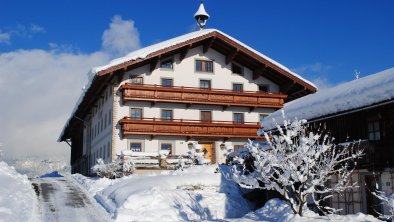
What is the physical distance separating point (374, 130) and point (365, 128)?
16.3 inches

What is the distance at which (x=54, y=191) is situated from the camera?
2334 centimetres

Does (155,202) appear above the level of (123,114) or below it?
below

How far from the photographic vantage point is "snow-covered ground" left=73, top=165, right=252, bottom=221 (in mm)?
18188

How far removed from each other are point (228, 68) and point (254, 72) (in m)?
2.22

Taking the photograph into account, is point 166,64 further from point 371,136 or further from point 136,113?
point 371,136

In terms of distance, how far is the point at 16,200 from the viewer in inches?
733

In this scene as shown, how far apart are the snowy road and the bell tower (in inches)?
804

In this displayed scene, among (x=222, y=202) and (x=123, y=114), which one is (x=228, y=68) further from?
(x=222, y=202)

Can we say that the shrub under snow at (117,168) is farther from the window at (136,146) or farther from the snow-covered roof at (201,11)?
the snow-covered roof at (201,11)

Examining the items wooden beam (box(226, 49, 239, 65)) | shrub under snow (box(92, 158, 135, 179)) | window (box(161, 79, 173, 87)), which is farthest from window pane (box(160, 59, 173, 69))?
shrub under snow (box(92, 158, 135, 179))

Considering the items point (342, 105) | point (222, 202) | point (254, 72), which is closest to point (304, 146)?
point (342, 105)

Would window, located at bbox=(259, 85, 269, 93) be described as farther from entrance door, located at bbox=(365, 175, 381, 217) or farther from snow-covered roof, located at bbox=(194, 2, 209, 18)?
entrance door, located at bbox=(365, 175, 381, 217)

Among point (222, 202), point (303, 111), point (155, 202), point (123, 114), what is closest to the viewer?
point (155, 202)

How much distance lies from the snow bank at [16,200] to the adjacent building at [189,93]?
899 cm
